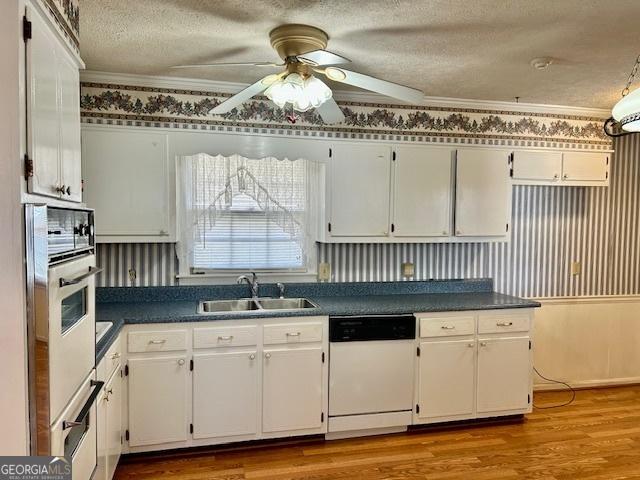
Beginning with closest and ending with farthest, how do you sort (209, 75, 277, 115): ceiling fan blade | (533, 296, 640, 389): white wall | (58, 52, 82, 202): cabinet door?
(58, 52, 82, 202): cabinet door < (209, 75, 277, 115): ceiling fan blade < (533, 296, 640, 389): white wall

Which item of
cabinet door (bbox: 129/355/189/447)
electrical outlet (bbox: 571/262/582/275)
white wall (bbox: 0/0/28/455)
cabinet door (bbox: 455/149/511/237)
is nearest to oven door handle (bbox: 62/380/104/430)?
white wall (bbox: 0/0/28/455)

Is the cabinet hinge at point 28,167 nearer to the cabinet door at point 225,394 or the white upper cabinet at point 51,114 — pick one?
the white upper cabinet at point 51,114

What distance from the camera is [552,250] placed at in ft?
12.9

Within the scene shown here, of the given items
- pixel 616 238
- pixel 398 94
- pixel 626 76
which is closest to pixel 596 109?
pixel 626 76

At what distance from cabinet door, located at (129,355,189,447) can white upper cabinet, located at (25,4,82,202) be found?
126 centimetres

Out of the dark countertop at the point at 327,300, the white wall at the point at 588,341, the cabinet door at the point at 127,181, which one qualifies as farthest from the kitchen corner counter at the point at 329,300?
the white wall at the point at 588,341

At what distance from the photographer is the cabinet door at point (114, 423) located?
7.32 feet

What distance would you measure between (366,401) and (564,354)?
6.75ft

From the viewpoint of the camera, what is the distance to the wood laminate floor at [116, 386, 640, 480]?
104 inches

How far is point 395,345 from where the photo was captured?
3.02 meters

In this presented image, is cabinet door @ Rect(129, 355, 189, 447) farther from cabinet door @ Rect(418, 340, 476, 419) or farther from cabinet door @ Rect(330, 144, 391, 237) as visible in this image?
cabinet door @ Rect(418, 340, 476, 419)

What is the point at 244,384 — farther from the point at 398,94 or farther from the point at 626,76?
the point at 626,76

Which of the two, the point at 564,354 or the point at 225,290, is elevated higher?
the point at 225,290

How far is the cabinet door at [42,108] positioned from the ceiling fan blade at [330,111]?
1.26 meters
